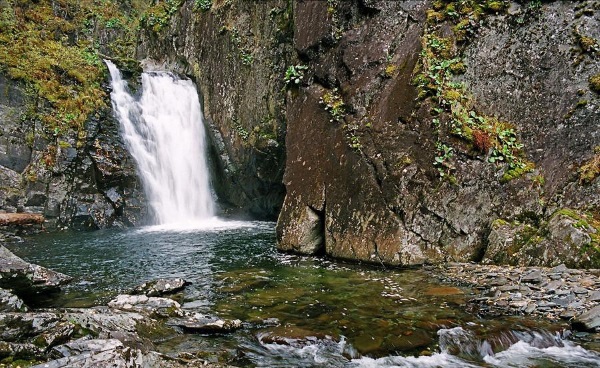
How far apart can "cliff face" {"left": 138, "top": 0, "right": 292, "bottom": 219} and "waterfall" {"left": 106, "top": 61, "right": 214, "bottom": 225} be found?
0.88 m

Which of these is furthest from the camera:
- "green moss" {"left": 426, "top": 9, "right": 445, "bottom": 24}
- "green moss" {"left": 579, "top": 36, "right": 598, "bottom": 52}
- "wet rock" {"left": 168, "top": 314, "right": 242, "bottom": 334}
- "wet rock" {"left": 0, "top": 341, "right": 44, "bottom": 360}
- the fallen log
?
the fallen log

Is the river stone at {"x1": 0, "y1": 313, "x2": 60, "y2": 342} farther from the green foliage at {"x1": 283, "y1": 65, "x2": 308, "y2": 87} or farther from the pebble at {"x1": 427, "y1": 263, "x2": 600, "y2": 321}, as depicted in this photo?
the green foliage at {"x1": 283, "y1": 65, "x2": 308, "y2": 87}

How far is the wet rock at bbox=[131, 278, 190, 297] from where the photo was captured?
7.44m

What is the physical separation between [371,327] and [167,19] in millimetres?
22799

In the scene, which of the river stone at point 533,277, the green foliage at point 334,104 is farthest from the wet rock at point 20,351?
the green foliage at point 334,104

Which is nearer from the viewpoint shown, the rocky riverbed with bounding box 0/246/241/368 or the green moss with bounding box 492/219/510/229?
the rocky riverbed with bounding box 0/246/241/368

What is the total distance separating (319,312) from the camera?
21.0ft

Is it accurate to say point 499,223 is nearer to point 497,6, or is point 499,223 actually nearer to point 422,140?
point 422,140

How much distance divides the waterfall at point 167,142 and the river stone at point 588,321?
54.1ft

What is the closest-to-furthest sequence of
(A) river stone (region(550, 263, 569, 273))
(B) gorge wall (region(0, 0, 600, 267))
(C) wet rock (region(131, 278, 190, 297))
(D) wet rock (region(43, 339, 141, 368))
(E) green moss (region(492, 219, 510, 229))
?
1. (D) wet rock (region(43, 339, 141, 368))
2. (A) river stone (region(550, 263, 569, 273))
3. (C) wet rock (region(131, 278, 190, 297))
4. (B) gorge wall (region(0, 0, 600, 267))
5. (E) green moss (region(492, 219, 510, 229))

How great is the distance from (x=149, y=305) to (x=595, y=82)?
9.90m

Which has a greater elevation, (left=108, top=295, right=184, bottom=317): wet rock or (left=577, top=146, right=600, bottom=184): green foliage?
(left=577, top=146, right=600, bottom=184): green foliage

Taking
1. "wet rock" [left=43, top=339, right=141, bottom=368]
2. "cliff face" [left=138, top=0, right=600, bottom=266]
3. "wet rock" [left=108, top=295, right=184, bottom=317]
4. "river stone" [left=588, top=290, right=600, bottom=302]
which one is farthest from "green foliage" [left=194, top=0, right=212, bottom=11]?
"river stone" [left=588, top=290, right=600, bottom=302]

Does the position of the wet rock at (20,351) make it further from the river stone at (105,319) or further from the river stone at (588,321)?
the river stone at (588,321)
